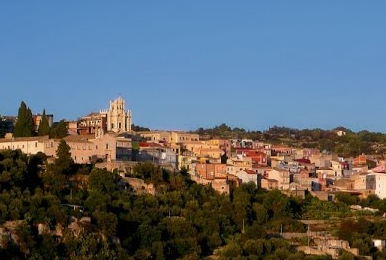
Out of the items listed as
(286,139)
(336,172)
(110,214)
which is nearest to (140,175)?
(110,214)

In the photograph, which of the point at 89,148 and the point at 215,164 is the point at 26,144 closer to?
the point at 89,148

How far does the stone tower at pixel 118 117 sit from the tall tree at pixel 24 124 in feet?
35.4

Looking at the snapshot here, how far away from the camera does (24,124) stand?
5462 centimetres

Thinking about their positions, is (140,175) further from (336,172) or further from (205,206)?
(336,172)

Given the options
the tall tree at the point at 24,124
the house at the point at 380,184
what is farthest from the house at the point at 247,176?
the tall tree at the point at 24,124

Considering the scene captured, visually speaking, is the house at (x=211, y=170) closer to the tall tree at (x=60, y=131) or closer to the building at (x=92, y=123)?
the tall tree at (x=60, y=131)

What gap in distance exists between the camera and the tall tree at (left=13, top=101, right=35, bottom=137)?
179 ft

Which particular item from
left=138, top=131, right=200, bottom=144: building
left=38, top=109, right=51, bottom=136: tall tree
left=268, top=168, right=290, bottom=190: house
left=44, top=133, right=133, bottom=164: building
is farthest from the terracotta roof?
left=138, top=131, right=200, bottom=144: building

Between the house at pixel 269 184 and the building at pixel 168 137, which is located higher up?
the building at pixel 168 137

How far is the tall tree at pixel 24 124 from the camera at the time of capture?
54469mm

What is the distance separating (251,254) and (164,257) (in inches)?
137

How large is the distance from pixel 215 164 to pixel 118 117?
30.6 feet

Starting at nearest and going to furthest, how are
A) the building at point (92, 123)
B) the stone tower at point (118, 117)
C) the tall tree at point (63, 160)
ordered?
the tall tree at point (63, 160) < the building at point (92, 123) < the stone tower at point (118, 117)

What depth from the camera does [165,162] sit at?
57500mm
